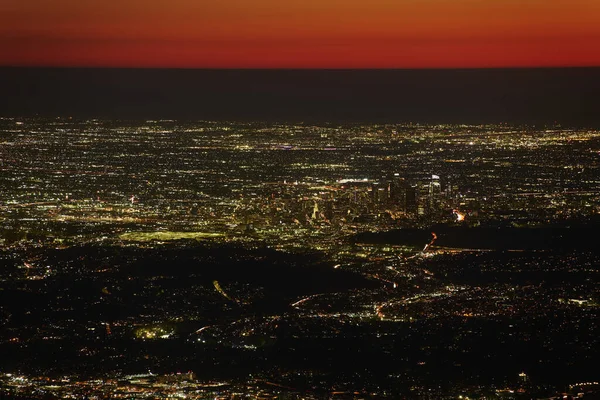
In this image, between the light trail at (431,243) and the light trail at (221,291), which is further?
the light trail at (431,243)

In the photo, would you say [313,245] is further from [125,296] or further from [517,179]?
[517,179]

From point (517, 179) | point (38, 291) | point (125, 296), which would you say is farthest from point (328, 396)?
point (517, 179)

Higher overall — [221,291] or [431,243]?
[221,291]

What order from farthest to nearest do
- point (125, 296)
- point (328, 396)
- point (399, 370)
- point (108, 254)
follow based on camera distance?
point (108, 254)
point (125, 296)
point (399, 370)
point (328, 396)

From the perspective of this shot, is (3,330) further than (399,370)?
Yes

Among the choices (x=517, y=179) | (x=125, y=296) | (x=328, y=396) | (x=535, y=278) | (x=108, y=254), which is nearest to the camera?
(x=328, y=396)

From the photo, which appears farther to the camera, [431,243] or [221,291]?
[431,243]

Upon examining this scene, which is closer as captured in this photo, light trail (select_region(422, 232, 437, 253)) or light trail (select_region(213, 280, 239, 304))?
light trail (select_region(213, 280, 239, 304))

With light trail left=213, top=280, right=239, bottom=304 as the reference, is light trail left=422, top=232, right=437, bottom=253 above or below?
below

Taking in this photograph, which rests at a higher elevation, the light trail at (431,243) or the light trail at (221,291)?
the light trail at (221,291)

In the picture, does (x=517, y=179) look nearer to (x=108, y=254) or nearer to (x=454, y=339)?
(x=108, y=254)
